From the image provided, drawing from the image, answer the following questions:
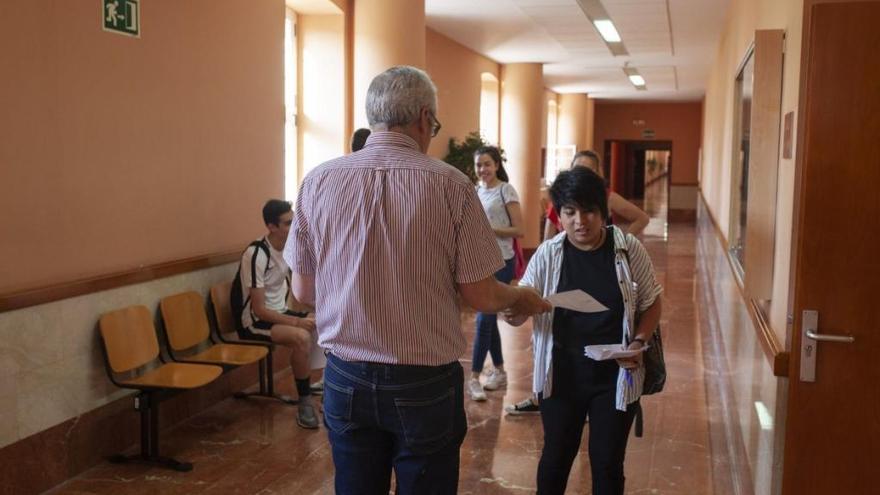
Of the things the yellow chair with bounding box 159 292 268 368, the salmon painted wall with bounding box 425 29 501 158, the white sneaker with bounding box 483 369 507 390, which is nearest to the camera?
the yellow chair with bounding box 159 292 268 368

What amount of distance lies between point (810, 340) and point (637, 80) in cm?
1528

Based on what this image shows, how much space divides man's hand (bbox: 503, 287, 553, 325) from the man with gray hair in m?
0.36

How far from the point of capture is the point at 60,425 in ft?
13.5

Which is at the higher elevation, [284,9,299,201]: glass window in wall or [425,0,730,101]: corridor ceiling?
[425,0,730,101]: corridor ceiling

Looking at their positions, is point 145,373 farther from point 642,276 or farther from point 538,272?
point 642,276

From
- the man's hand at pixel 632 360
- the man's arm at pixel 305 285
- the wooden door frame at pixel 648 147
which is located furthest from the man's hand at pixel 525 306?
the wooden door frame at pixel 648 147

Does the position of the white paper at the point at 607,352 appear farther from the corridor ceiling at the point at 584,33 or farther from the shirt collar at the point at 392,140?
the corridor ceiling at the point at 584,33

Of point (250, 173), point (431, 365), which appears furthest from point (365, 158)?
point (250, 173)

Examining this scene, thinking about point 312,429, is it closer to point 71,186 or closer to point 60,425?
point 60,425

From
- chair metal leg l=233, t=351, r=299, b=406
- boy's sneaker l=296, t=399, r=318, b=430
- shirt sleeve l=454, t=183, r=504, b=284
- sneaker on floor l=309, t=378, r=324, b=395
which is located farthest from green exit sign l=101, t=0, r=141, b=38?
shirt sleeve l=454, t=183, r=504, b=284

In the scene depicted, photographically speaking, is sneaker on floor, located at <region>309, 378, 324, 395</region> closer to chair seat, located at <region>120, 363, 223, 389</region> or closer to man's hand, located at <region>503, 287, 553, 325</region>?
chair seat, located at <region>120, 363, 223, 389</region>

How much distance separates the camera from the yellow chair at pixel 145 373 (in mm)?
4316

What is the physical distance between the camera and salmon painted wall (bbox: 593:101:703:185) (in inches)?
1009

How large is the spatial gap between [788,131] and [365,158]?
6.34ft
